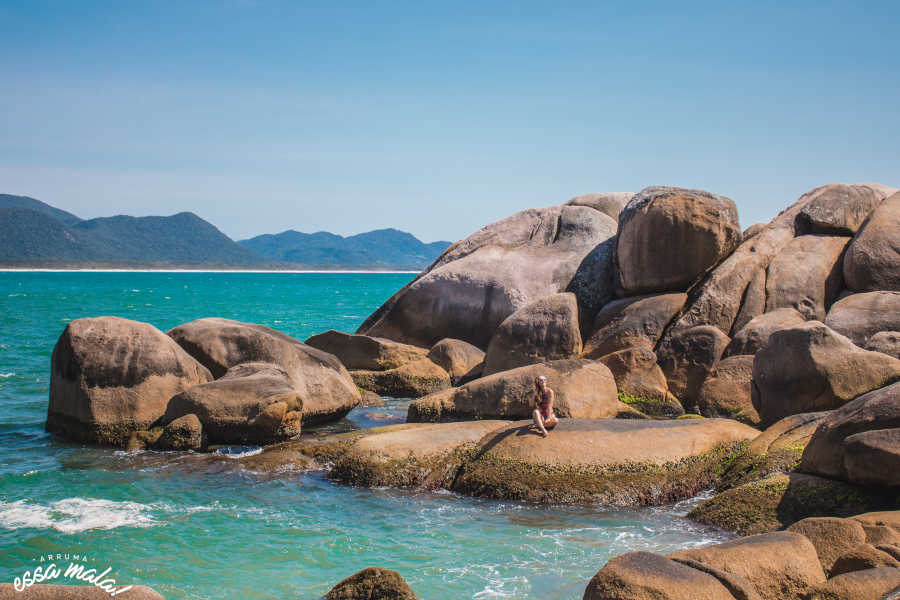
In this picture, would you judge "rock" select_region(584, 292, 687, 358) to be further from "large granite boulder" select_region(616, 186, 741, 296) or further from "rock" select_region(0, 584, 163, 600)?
"rock" select_region(0, 584, 163, 600)

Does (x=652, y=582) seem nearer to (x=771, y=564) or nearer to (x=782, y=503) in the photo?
(x=771, y=564)

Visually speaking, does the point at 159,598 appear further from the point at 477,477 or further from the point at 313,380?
the point at 313,380

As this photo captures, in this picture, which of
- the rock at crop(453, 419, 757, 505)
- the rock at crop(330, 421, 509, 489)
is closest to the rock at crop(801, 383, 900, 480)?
the rock at crop(453, 419, 757, 505)

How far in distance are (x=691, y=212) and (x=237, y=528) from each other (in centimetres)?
1269

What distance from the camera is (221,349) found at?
17.0 meters

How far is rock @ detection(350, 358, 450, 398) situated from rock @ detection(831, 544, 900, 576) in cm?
1298

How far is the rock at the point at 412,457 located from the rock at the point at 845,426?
15.1ft

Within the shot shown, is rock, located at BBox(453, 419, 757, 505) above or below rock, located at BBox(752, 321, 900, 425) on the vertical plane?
below

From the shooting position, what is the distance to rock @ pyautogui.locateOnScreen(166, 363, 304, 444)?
14.2 meters

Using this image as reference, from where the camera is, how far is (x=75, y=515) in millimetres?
11047

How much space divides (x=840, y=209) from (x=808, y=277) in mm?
2284

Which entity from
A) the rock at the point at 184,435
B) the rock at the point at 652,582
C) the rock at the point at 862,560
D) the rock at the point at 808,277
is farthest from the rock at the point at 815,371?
the rock at the point at 184,435

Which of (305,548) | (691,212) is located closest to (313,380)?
(305,548)

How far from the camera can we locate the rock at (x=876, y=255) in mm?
16984
